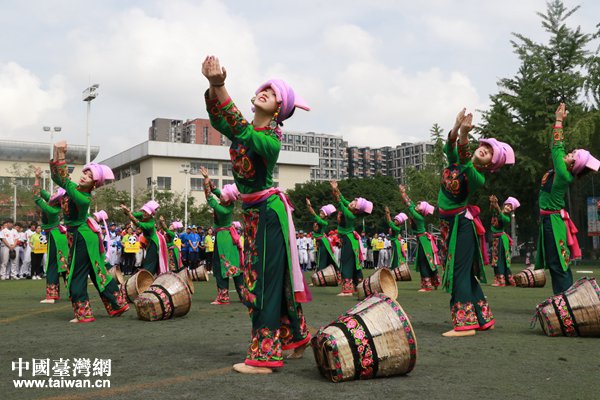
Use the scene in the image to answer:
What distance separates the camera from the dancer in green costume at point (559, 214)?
24.7 ft

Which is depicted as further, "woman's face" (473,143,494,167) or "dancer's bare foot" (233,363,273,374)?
"woman's face" (473,143,494,167)

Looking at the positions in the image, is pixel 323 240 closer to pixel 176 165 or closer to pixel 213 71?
pixel 213 71

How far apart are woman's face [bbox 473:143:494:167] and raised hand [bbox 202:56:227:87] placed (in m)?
3.54

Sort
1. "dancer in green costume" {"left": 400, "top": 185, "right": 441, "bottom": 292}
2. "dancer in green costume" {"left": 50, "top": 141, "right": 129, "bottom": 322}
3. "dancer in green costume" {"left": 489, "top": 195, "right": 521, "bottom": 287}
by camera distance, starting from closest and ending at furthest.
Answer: "dancer in green costume" {"left": 50, "top": 141, "right": 129, "bottom": 322}
"dancer in green costume" {"left": 400, "top": 185, "right": 441, "bottom": 292}
"dancer in green costume" {"left": 489, "top": 195, "right": 521, "bottom": 287}

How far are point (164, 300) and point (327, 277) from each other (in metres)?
6.95

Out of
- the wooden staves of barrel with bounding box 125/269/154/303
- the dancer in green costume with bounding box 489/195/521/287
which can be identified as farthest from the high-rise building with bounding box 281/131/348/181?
the wooden staves of barrel with bounding box 125/269/154/303

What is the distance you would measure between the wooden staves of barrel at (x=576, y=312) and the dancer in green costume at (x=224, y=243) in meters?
5.35

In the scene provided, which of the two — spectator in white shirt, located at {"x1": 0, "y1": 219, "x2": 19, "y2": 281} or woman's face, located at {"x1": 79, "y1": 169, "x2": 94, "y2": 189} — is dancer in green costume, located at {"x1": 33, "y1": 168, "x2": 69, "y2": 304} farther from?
spectator in white shirt, located at {"x1": 0, "y1": 219, "x2": 19, "y2": 281}

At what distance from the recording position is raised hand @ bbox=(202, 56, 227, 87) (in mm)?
4555

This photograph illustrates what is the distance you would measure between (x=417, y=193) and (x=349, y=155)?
4171 inches

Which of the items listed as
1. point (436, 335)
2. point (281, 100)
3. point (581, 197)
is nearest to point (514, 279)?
point (436, 335)

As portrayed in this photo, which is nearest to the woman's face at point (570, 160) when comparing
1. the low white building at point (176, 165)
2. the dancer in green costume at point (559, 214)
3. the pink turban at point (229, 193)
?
the dancer in green costume at point (559, 214)

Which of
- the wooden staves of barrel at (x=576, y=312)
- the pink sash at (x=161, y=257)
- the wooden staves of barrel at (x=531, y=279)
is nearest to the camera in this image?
the wooden staves of barrel at (x=576, y=312)

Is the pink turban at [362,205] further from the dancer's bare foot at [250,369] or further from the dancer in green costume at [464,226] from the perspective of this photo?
the dancer's bare foot at [250,369]
